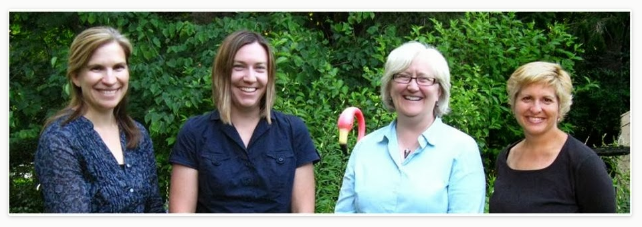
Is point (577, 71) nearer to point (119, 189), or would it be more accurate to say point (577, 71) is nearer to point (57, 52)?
point (57, 52)

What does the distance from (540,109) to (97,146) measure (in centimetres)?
161

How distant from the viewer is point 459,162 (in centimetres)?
330

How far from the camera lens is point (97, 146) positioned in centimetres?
323

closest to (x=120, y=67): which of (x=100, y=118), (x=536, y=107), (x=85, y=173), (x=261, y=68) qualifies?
(x=100, y=118)

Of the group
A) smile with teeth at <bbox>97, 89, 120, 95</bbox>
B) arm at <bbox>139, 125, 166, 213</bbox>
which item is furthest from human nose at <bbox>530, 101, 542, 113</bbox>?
smile with teeth at <bbox>97, 89, 120, 95</bbox>

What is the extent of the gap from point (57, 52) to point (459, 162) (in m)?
4.20

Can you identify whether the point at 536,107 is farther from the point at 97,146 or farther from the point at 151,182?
the point at 97,146

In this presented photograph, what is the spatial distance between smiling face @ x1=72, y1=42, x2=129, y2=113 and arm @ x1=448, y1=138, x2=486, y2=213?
4.15 feet

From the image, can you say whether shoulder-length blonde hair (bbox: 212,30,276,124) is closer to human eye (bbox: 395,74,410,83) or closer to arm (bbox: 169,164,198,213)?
arm (bbox: 169,164,198,213)

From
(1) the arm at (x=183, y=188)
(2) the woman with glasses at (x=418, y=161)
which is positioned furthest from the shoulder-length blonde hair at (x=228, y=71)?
(2) the woman with glasses at (x=418, y=161)

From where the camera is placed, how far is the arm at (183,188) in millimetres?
3354

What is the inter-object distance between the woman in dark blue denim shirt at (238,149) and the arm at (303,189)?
0.03 m

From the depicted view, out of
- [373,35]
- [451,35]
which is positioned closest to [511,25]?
[451,35]

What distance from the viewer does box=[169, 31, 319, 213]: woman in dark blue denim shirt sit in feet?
11.0
